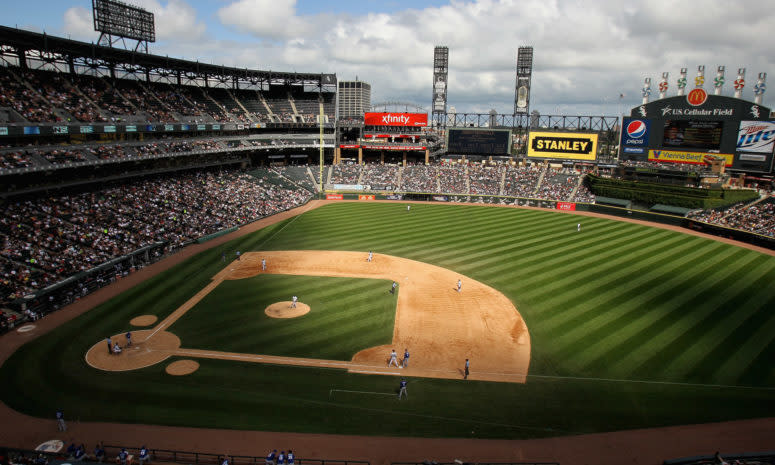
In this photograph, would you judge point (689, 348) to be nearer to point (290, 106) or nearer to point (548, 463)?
point (548, 463)

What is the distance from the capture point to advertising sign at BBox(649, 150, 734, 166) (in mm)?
54750

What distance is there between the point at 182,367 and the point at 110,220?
2212cm

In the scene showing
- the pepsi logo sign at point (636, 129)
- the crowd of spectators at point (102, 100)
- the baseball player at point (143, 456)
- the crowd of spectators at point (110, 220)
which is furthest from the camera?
the pepsi logo sign at point (636, 129)

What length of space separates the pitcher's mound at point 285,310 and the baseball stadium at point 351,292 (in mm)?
175

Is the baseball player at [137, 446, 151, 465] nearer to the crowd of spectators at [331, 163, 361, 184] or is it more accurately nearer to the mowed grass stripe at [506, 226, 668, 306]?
the mowed grass stripe at [506, 226, 668, 306]

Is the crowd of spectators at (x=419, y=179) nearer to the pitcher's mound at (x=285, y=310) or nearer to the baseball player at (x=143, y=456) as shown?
the pitcher's mound at (x=285, y=310)

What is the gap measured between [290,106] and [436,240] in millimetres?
46450

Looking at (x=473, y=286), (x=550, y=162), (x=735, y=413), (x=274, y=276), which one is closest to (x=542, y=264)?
(x=473, y=286)

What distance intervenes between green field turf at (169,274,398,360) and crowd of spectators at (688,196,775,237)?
37.3m

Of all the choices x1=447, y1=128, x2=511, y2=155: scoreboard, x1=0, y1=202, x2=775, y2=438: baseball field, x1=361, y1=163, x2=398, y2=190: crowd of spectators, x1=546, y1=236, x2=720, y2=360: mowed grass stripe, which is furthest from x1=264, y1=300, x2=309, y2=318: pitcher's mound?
x1=447, y1=128, x2=511, y2=155: scoreboard

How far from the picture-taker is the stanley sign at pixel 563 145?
70.4 m

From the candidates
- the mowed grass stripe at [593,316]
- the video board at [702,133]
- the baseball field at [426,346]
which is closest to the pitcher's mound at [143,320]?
the baseball field at [426,346]

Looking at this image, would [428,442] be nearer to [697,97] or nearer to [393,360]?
[393,360]

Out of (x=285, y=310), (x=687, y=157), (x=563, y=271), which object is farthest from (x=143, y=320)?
(x=687, y=157)
